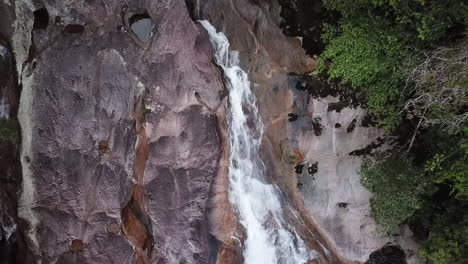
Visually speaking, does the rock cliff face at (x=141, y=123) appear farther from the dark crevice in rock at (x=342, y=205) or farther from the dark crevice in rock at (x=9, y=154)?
the dark crevice in rock at (x=342, y=205)

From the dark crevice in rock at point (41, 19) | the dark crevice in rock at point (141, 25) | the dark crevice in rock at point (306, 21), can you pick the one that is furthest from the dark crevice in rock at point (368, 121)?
the dark crevice in rock at point (41, 19)

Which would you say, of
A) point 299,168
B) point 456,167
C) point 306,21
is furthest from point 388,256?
point 306,21

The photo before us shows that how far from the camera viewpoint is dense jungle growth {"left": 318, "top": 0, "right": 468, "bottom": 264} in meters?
6.14

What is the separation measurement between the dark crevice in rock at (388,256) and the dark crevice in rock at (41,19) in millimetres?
8976

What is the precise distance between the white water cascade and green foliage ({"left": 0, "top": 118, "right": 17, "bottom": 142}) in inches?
180

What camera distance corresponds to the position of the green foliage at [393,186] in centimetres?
728

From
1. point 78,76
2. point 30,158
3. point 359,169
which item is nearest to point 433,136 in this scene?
point 359,169

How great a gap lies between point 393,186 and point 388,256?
2.56 metres

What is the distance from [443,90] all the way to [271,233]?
4806mm

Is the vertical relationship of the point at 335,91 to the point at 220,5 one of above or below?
below

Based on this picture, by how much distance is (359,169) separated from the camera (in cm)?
850

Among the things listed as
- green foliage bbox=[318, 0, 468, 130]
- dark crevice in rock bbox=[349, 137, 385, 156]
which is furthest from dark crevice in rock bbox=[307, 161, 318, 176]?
green foliage bbox=[318, 0, 468, 130]

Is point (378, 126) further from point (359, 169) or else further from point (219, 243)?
point (219, 243)

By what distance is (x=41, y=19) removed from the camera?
7926 mm
